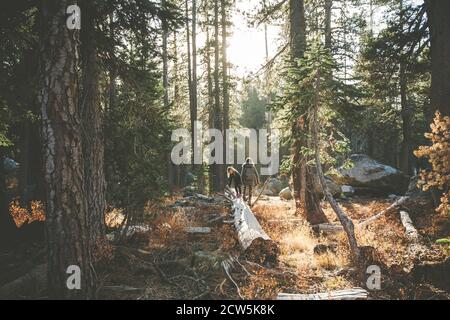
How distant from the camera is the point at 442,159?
6.28 meters

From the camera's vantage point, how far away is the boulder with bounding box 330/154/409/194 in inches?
679

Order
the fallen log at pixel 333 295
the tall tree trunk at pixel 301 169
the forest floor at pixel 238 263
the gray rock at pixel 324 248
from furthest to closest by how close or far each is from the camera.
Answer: the tall tree trunk at pixel 301 169
the gray rock at pixel 324 248
the forest floor at pixel 238 263
the fallen log at pixel 333 295

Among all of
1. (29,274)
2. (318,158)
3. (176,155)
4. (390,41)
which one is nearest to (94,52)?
(29,274)

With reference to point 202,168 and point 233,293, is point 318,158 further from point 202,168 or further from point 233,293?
point 202,168

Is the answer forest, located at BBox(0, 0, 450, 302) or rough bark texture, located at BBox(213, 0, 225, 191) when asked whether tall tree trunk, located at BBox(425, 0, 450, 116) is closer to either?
forest, located at BBox(0, 0, 450, 302)

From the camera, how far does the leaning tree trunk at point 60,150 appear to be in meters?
5.09

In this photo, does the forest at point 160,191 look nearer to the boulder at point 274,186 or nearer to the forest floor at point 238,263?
the forest floor at point 238,263

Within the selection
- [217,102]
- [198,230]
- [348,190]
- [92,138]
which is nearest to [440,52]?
[348,190]

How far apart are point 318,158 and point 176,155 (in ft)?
60.6

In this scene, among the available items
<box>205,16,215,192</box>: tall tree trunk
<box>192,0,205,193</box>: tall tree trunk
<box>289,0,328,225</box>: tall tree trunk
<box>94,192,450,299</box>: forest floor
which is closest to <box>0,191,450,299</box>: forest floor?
<box>94,192,450,299</box>: forest floor

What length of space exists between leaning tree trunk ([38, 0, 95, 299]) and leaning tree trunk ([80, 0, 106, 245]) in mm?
2167

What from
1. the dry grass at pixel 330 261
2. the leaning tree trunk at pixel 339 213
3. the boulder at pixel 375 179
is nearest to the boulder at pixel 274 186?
the boulder at pixel 375 179

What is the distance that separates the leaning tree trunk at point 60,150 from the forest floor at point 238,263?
83 cm

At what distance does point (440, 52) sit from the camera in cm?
1038
